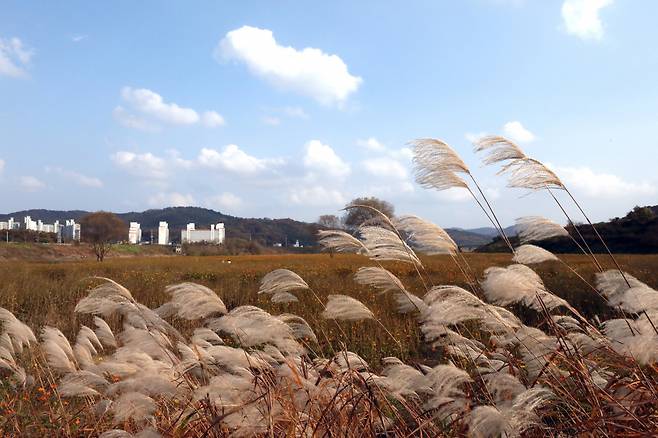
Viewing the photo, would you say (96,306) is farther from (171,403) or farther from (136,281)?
(136,281)

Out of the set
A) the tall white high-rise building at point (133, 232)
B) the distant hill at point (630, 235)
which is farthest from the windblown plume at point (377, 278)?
the tall white high-rise building at point (133, 232)

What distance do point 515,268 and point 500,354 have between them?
802mm

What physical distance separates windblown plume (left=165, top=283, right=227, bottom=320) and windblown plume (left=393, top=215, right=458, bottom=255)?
3.65ft

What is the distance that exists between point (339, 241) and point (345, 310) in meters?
0.52

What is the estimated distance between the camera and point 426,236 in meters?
3.06

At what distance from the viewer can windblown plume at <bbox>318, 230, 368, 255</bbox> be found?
3201mm

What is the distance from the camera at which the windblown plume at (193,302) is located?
2699 mm

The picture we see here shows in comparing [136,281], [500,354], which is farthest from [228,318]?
[136,281]

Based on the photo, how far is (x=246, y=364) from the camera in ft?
8.20

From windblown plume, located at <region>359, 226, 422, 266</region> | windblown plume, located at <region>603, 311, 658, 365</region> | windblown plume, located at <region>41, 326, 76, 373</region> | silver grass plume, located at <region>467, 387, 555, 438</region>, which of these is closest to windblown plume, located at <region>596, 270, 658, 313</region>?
windblown plume, located at <region>603, 311, 658, 365</region>

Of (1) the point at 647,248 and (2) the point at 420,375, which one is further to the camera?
(1) the point at 647,248

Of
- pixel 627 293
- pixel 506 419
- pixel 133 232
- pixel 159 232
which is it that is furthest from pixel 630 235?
pixel 159 232

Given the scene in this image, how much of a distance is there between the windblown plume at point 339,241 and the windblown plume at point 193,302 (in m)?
0.75

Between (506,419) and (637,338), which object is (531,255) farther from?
(506,419)
